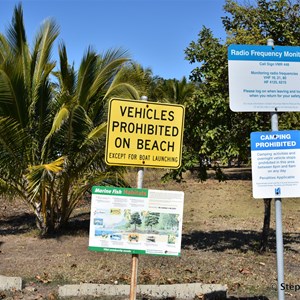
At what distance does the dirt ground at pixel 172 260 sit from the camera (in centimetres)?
616

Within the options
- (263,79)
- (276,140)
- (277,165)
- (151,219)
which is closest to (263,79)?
(263,79)

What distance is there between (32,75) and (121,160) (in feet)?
25.4

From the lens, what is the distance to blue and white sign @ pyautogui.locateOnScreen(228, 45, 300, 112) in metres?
4.03

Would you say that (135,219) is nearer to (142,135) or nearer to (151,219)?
(151,219)

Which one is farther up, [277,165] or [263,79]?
[263,79]

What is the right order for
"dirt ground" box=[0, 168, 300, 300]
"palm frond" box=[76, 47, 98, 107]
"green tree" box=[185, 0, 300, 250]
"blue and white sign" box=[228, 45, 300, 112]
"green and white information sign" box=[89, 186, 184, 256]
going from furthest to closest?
"palm frond" box=[76, 47, 98, 107] → "green tree" box=[185, 0, 300, 250] → "dirt ground" box=[0, 168, 300, 300] → "blue and white sign" box=[228, 45, 300, 112] → "green and white information sign" box=[89, 186, 184, 256]

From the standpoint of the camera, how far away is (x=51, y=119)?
10703mm

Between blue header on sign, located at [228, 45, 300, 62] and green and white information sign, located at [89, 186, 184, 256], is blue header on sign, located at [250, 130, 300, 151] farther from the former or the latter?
green and white information sign, located at [89, 186, 184, 256]

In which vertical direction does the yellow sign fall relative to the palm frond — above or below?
below

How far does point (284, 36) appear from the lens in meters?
8.02

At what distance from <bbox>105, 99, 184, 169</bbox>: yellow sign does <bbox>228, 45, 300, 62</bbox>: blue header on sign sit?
29.9 inches

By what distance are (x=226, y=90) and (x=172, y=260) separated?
10.4 ft

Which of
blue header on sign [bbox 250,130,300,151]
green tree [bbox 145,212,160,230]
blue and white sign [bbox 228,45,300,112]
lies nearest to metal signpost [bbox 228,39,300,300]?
blue and white sign [bbox 228,45,300,112]

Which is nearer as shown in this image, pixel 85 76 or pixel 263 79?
pixel 263 79
